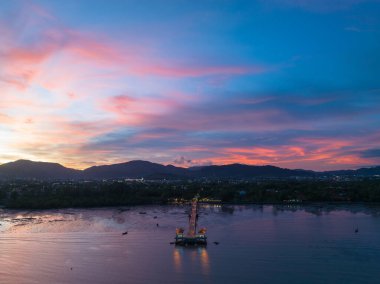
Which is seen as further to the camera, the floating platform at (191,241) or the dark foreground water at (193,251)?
the floating platform at (191,241)

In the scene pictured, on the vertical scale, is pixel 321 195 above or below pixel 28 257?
above

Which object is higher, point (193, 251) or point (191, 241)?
point (191, 241)

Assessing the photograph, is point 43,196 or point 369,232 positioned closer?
point 369,232

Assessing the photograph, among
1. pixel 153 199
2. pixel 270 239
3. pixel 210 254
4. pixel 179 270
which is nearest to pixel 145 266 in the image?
pixel 179 270

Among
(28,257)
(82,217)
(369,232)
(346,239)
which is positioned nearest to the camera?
(28,257)

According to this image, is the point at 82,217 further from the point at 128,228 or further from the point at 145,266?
the point at 145,266

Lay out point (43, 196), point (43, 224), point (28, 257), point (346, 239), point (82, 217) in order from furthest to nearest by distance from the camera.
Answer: point (43, 196)
point (82, 217)
point (43, 224)
point (346, 239)
point (28, 257)

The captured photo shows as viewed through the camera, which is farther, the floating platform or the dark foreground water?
the floating platform

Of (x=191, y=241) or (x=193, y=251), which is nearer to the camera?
(x=193, y=251)
